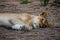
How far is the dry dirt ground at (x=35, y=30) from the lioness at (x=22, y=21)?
0.32ft

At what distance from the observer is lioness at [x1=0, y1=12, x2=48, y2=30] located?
446cm

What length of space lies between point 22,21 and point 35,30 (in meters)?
0.30

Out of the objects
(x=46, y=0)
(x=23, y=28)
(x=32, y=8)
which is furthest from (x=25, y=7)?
(x=23, y=28)

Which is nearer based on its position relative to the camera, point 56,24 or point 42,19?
point 42,19

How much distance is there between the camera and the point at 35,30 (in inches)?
179

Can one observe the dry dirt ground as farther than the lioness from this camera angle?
No

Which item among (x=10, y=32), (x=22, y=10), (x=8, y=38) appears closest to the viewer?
(x=8, y=38)

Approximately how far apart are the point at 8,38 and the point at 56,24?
53.6 inches

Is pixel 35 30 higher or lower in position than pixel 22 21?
lower

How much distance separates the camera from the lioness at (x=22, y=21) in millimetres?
4461

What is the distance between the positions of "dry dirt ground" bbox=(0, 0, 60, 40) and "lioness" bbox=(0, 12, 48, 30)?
0.10 metres

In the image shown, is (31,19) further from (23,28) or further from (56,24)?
(56,24)

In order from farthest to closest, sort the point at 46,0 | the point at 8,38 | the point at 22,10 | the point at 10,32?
the point at 46,0
the point at 22,10
the point at 10,32
the point at 8,38

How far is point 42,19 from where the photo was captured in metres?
4.62
